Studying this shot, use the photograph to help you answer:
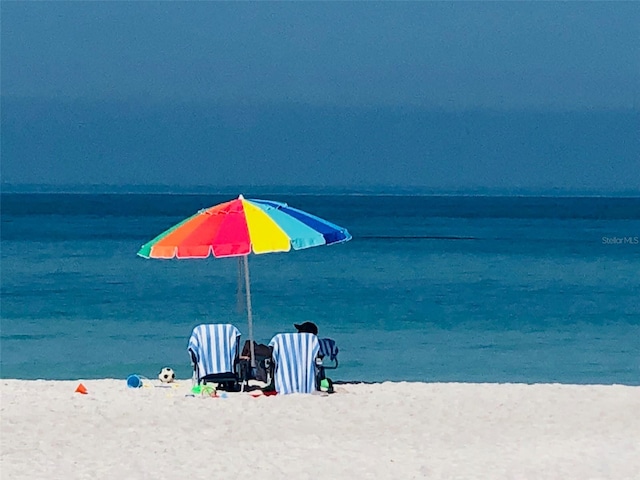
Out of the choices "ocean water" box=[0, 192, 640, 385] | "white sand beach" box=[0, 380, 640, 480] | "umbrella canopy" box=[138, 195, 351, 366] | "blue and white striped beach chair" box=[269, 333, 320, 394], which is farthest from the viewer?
"ocean water" box=[0, 192, 640, 385]

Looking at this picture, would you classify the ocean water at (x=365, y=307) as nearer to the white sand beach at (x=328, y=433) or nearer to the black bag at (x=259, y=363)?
the black bag at (x=259, y=363)

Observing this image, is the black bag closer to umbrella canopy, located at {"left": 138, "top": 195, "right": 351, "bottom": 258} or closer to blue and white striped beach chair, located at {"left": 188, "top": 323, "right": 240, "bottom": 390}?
blue and white striped beach chair, located at {"left": 188, "top": 323, "right": 240, "bottom": 390}

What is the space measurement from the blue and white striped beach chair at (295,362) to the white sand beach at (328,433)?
20cm

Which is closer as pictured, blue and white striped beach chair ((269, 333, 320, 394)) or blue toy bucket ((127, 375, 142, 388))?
blue and white striped beach chair ((269, 333, 320, 394))

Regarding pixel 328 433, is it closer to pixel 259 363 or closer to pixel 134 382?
pixel 259 363

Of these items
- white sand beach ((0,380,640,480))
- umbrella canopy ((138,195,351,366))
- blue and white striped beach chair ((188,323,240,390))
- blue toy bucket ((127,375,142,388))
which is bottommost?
white sand beach ((0,380,640,480))

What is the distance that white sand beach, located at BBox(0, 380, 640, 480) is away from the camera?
6.85 m

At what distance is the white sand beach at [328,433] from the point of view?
6848mm

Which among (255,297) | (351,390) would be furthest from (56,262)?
(351,390)

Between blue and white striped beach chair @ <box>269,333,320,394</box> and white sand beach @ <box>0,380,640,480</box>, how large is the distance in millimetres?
196

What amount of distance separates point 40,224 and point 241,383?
50004 millimetres

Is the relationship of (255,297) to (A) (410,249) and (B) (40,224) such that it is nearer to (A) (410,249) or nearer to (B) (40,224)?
(A) (410,249)

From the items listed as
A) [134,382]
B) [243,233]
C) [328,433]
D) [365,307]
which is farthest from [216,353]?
[365,307]

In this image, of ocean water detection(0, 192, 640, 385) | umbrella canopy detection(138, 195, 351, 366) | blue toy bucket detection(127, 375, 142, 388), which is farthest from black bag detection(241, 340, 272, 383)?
ocean water detection(0, 192, 640, 385)
